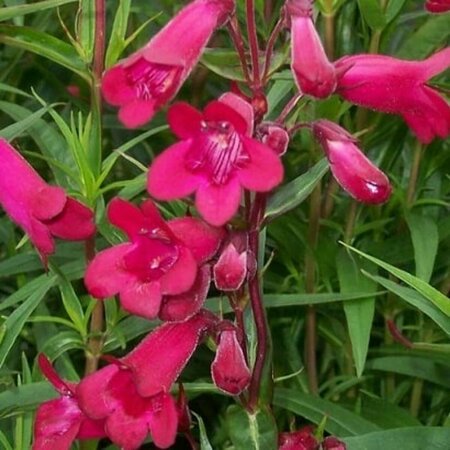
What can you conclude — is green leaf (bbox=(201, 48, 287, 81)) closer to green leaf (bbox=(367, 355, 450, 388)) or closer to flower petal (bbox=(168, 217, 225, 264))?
flower petal (bbox=(168, 217, 225, 264))

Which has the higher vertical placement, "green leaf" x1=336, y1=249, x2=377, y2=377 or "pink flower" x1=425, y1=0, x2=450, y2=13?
"pink flower" x1=425, y1=0, x2=450, y2=13

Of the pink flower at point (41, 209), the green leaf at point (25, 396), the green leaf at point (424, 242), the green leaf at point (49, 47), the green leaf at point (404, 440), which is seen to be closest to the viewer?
the pink flower at point (41, 209)

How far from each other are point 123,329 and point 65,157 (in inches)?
11.0

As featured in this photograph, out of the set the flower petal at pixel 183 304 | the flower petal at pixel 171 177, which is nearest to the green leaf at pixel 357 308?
the flower petal at pixel 183 304

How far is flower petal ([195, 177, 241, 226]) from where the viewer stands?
1060 mm

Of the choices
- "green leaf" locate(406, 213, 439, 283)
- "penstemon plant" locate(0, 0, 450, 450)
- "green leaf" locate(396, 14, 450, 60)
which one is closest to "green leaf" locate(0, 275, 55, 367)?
"penstemon plant" locate(0, 0, 450, 450)

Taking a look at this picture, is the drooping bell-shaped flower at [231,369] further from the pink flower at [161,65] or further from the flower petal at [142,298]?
the pink flower at [161,65]

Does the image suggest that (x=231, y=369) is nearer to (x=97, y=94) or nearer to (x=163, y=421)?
(x=163, y=421)

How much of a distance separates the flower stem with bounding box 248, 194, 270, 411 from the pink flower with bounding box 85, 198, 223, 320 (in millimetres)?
39

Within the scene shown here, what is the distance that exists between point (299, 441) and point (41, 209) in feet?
1.28

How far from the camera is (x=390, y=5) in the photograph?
182 cm

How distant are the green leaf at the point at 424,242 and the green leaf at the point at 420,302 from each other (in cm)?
34

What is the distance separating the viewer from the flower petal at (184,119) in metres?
1.06

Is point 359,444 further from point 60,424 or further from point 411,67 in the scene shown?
point 411,67
